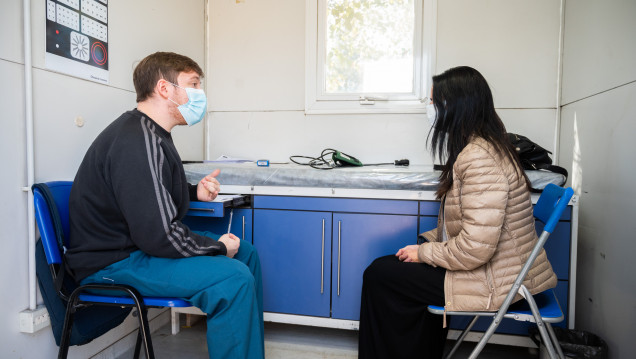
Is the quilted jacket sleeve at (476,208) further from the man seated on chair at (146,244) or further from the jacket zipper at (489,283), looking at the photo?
the man seated on chair at (146,244)

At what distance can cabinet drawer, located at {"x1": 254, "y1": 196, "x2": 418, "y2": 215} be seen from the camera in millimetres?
1865

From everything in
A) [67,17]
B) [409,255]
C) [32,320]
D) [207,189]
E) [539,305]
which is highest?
[67,17]

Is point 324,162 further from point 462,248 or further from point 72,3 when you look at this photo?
point 72,3

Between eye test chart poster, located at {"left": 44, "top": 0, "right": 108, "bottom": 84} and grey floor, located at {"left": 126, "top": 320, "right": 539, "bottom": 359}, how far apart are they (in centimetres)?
139

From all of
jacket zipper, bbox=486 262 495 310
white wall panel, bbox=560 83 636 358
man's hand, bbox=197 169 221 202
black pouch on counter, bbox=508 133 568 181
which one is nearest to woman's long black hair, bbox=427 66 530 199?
jacket zipper, bbox=486 262 495 310

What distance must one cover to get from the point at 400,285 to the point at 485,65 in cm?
166

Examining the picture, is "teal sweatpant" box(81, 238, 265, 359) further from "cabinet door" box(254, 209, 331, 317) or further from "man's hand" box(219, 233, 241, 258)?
"cabinet door" box(254, 209, 331, 317)

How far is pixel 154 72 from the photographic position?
4.69ft

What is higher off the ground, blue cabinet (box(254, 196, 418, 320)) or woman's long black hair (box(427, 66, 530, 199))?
woman's long black hair (box(427, 66, 530, 199))

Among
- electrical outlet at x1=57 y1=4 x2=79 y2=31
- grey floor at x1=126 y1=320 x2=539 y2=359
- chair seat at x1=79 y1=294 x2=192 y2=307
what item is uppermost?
electrical outlet at x1=57 y1=4 x2=79 y2=31

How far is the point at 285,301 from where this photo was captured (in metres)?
2.00

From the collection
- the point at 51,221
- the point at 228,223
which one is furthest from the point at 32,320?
the point at 228,223

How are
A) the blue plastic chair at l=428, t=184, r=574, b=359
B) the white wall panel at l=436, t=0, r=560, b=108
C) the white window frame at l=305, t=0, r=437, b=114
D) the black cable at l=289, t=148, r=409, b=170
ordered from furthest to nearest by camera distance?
the white window frame at l=305, t=0, r=437, b=114, the white wall panel at l=436, t=0, r=560, b=108, the black cable at l=289, t=148, r=409, b=170, the blue plastic chair at l=428, t=184, r=574, b=359

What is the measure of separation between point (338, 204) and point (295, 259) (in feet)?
1.22
